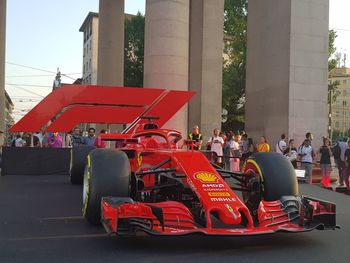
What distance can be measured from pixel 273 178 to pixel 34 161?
31.2 feet

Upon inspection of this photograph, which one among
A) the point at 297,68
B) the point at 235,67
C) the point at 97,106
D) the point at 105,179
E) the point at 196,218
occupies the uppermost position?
the point at 235,67

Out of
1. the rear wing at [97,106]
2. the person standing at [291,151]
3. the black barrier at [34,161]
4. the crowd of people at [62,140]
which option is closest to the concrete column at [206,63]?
the crowd of people at [62,140]

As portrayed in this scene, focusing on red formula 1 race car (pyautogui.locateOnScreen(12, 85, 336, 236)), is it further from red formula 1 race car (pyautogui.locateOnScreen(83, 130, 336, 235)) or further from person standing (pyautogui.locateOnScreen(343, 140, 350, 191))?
person standing (pyautogui.locateOnScreen(343, 140, 350, 191))

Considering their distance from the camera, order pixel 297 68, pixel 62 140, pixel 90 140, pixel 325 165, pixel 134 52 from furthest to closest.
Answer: pixel 134 52 → pixel 62 140 → pixel 297 68 → pixel 90 140 → pixel 325 165

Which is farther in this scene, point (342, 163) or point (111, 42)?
point (111, 42)

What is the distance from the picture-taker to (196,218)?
604 cm

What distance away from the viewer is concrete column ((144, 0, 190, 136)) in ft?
55.2

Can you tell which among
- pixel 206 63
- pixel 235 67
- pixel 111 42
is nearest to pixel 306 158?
pixel 206 63

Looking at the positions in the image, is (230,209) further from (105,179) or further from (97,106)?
(97,106)

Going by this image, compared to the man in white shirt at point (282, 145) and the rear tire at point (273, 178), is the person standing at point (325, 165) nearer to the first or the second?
the man in white shirt at point (282, 145)

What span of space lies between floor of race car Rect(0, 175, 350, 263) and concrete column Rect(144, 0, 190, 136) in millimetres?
9987

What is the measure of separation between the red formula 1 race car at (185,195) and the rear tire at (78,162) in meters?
2.83

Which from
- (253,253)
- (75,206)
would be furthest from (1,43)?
(253,253)

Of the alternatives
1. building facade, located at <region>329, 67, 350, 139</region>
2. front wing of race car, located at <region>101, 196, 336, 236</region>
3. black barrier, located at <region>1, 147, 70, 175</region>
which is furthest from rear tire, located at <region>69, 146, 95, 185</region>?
building facade, located at <region>329, 67, 350, 139</region>
